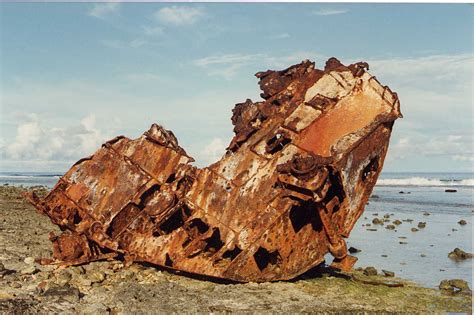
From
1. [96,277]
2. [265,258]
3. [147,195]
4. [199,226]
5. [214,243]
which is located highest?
[147,195]

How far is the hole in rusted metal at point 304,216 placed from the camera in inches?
247

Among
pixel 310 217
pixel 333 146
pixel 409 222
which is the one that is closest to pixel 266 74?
pixel 333 146

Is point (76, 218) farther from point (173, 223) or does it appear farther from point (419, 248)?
point (419, 248)

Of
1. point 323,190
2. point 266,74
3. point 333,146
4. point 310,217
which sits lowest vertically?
point 310,217

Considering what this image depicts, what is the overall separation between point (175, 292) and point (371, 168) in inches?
131

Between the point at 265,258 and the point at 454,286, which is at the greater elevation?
the point at 265,258

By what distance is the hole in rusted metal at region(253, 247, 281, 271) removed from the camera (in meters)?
6.39

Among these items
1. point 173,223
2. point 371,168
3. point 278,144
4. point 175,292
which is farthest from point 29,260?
point 371,168

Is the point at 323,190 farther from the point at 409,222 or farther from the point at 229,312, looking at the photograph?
the point at 409,222

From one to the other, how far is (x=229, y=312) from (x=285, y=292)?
107 centimetres

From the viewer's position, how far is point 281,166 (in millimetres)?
5953

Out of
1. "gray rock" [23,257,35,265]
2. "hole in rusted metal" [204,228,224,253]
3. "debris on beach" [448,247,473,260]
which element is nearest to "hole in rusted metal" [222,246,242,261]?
"hole in rusted metal" [204,228,224,253]

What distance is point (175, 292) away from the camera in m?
6.15

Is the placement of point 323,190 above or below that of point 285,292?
above
